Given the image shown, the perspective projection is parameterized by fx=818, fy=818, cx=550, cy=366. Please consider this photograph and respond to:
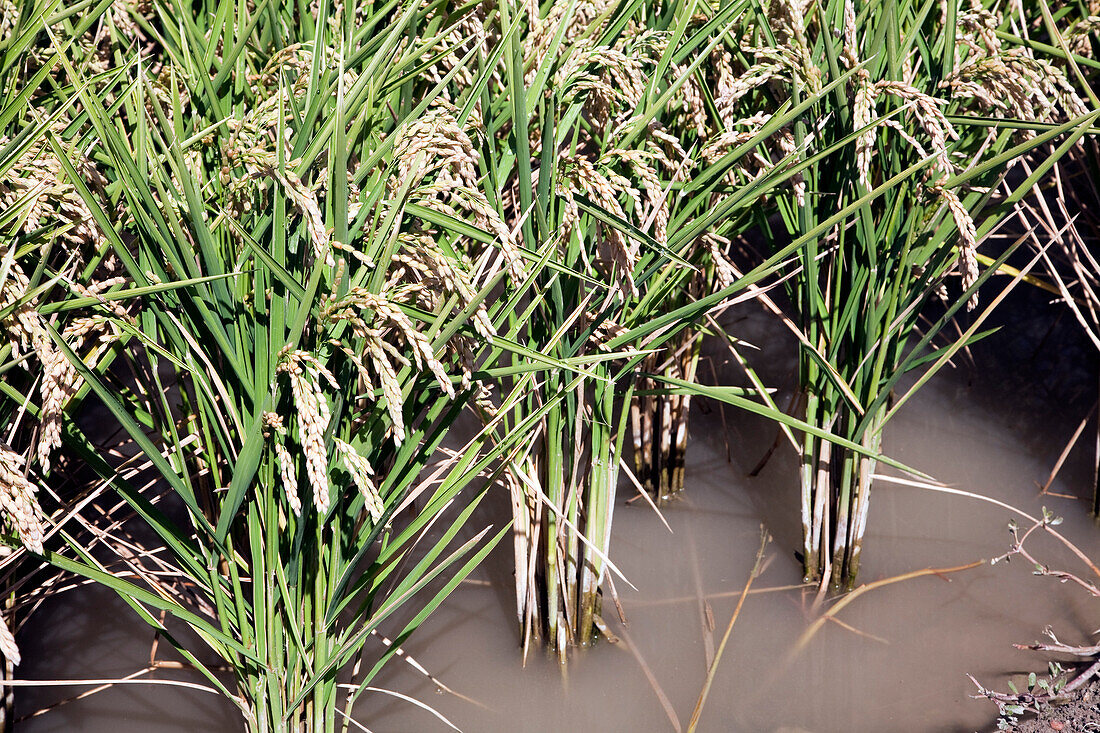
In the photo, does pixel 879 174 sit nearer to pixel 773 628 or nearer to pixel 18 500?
pixel 773 628

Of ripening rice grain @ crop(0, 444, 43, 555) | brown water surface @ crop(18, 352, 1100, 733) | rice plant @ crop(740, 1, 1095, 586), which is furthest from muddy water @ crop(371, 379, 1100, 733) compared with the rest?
ripening rice grain @ crop(0, 444, 43, 555)

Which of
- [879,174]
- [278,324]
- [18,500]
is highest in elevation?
[879,174]

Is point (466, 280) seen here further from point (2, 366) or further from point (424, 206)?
point (2, 366)

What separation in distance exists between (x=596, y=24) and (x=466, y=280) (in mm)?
544

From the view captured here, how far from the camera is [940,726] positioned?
4.82 ft

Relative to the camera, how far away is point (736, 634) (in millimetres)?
1598

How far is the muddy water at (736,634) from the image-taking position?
1.48 meters

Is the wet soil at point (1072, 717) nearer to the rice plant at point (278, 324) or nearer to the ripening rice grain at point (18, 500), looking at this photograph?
the rice plant at point (278, 324)

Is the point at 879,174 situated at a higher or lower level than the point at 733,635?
higher

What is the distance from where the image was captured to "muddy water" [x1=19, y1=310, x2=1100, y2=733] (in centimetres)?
148

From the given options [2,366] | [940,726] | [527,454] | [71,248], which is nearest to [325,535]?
[527,454]

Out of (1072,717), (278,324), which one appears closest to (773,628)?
(1072,717)

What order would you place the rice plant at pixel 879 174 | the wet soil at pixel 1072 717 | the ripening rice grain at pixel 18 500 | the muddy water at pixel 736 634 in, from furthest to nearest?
the muddy water at pixel 736 634 → the wet soil at pixel 1072 717 → the rice plant at pixel 879 174 → the ripening rice grain at pixel 18 500

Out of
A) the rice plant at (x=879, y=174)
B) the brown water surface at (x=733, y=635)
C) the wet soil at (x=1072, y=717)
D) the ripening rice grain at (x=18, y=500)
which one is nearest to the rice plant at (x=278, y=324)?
the ripening rice grain at (x=18, y=500)
